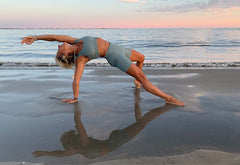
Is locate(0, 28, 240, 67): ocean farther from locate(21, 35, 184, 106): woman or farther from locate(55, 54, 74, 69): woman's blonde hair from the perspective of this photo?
locate(55, 54, 74, 69): woman's blonde hair

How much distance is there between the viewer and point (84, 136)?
2836 millimetres

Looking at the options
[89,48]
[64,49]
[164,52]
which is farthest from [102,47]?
[164,52]

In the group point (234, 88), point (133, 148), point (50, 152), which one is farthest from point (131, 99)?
point (234, 88)

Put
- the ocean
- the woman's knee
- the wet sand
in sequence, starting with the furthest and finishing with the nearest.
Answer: the ocean < the woman's knee < the wet sand

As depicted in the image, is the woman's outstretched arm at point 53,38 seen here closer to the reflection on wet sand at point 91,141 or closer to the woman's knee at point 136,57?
the woman's knee at point 136,57

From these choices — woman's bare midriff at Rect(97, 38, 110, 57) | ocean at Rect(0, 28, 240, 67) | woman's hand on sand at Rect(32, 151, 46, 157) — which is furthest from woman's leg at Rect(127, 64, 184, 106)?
ocean at Rect(0, 28, 240, 67)

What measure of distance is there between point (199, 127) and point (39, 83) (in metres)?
4.65

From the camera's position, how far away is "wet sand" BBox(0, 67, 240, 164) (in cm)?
233

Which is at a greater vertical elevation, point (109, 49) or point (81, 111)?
point (109, 49)

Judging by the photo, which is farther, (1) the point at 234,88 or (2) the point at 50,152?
(1) the point at 234,88

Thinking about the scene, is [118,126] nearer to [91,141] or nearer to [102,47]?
[91,141]

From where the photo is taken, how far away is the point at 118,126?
10.3 feet

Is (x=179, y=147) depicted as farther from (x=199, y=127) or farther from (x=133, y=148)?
(x=199, y=127)

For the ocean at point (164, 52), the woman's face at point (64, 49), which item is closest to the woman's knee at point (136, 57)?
the woman's face at point (64, 49)
